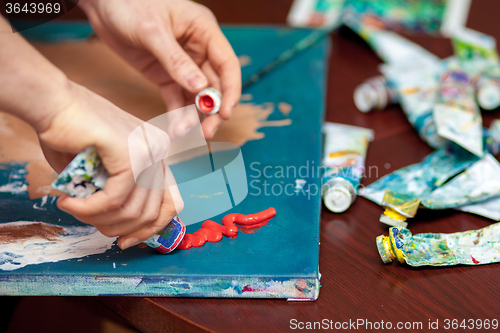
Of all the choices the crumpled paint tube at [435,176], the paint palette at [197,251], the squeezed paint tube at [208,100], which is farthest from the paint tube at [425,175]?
the squeezed paint tube at [208,100]

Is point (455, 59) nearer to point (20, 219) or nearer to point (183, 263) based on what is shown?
point (183, 263)

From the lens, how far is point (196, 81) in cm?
64

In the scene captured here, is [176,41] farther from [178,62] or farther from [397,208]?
[397,208]

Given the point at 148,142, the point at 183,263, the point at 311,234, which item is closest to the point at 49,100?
the point at 148,142

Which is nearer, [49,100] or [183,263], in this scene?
[49,100]

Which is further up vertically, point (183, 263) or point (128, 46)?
point (128, 46)

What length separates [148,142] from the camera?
447 mm

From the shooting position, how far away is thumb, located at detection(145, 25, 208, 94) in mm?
638

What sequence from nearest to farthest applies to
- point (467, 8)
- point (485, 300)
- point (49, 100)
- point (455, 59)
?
point (49, 100), point (485, 300), point (455, 59), point (467, 8)

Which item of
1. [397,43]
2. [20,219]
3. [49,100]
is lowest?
[20,219]

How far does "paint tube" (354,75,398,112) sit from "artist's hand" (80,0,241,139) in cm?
31

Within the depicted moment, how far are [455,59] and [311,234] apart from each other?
617 mm

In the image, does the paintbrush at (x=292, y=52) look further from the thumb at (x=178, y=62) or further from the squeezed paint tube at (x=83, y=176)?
the squeezed paint tube at (x=83, y=176)

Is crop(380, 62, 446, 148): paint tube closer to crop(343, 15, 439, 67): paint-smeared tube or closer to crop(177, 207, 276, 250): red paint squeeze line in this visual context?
crop(343, 15, 439, 67): paint-smeared tube
